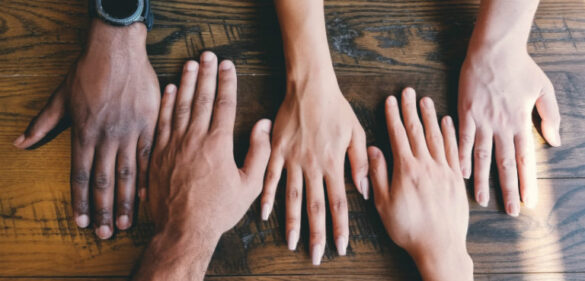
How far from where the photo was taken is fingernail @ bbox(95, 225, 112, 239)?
0.92 m

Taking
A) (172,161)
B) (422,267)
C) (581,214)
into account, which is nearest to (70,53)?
(172,161)

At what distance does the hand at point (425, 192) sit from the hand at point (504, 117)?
48 millimetres

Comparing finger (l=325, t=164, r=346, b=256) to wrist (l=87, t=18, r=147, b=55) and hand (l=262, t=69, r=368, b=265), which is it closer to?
hand (l=262, t=69, r=368, b=265)

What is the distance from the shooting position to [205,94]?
96cm

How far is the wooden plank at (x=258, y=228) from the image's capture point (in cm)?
93

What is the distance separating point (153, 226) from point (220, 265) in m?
0.18

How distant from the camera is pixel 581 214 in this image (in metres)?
0.97

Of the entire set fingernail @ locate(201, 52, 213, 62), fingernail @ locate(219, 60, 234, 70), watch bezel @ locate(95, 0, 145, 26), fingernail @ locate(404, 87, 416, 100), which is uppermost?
watch bezel @ locate(95, 0, 145, 26)

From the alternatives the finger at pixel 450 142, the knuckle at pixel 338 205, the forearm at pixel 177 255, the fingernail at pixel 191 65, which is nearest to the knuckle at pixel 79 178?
the forearm at pixel 177 255

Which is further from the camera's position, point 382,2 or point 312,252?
point 382,2

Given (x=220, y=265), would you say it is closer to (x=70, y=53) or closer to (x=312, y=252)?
(x=312, y=252)

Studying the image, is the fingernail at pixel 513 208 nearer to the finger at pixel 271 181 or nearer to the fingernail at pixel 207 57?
the finger at pixel 271 181

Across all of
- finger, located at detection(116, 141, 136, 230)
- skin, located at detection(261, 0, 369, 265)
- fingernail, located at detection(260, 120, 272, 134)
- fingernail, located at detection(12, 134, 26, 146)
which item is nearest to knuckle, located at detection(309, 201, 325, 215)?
skin, located at detection(261, 0, 369, 265)

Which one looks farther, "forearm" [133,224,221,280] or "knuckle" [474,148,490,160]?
"knuckle" [474,148,490,160]
